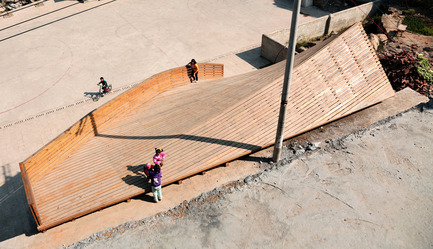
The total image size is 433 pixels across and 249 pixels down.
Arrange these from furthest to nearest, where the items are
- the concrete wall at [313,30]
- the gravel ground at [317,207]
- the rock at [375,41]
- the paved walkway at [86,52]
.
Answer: the rock at [375,41]
the concrete wall at [313,30]
the paved walkway at [86,52]
the gravel ground at [317,207]

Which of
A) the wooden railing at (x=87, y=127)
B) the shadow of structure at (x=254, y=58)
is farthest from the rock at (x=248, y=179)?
the shadow of structure at (x=254, y=58)

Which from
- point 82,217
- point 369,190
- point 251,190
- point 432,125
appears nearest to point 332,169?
point 369,190

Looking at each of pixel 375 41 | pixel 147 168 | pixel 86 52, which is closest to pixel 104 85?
pixel 86 52

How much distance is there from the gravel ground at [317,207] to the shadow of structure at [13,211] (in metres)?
3.30

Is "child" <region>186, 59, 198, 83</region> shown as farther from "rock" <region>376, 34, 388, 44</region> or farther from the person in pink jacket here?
"rock" <region>376, 34, 388, 44</region>

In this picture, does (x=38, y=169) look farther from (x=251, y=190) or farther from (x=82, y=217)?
(x=251, y=190)

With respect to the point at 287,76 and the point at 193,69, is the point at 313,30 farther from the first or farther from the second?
the point at 287,76

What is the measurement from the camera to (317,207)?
9727 millimetres

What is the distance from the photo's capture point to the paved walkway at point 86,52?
14.9 meters

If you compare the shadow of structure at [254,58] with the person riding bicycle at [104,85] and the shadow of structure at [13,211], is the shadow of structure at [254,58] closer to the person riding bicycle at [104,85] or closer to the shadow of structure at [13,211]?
the person riding bicycle at [104,85]

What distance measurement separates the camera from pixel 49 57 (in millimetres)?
20781

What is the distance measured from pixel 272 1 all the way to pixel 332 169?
69.8ft

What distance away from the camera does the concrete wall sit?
19847 mm

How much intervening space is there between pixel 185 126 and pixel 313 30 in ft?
48.3
